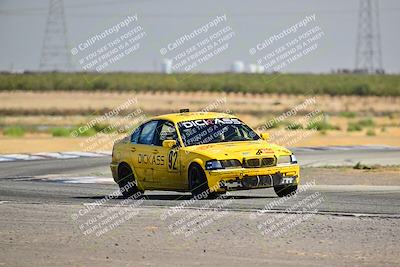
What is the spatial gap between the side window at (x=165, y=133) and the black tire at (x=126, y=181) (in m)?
0.88

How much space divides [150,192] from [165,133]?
6.77 feet

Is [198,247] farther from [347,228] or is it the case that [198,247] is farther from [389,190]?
[389,190]

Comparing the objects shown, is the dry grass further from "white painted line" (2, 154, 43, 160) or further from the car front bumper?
the car front bumper

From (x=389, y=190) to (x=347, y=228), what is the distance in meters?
5.34

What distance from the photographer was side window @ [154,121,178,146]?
1698 centimetres

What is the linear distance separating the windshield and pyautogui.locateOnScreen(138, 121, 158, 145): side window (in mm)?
635

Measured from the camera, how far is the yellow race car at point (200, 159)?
51.6 feet

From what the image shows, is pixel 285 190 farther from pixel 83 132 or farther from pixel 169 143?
pixel 83 132

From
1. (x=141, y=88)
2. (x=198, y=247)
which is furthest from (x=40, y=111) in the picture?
(x=198, y=247)

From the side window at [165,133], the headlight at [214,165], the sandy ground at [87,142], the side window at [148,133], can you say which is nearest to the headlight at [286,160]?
the headlight at [214,165]

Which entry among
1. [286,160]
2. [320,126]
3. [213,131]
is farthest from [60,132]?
[286,160]

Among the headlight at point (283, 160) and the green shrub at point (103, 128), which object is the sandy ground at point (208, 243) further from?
the green shrub at point (103, 128)

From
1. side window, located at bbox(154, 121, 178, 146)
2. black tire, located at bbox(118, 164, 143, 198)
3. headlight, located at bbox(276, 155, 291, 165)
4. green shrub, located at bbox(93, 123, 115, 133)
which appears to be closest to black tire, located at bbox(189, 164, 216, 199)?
side window, located at bbox(154, 121, 178, 146)

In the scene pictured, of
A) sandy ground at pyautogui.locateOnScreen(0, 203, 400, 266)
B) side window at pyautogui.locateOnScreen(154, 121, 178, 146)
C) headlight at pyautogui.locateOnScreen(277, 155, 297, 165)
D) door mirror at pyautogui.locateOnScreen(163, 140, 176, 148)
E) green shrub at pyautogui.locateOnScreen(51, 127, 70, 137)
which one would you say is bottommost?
green shrub at pyautogui.locateOnScreen(51, 127, 70, 137)
